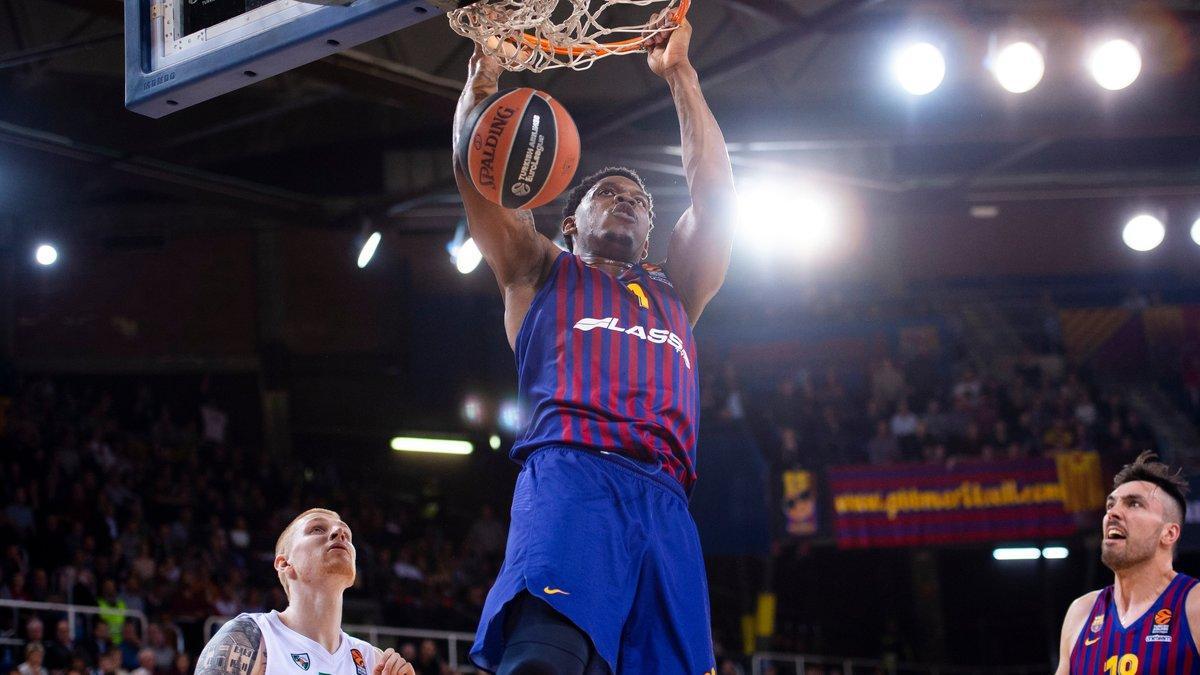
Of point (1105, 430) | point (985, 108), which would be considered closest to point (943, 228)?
point (1105, 430)

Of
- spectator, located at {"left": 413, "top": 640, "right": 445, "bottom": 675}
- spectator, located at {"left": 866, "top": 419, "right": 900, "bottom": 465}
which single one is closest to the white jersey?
spectator, located at {"left": 413, "top": 640, "right": 445, "bottom": 675}

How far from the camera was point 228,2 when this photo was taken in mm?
4348

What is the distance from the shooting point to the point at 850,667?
18.6m

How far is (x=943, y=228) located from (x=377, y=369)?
992cm

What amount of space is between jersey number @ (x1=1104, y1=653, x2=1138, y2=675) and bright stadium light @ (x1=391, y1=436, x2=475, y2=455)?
17.8 m

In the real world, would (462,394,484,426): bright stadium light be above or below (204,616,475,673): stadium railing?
above

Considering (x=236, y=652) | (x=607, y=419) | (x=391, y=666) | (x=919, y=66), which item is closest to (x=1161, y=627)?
(x=607, y=419)

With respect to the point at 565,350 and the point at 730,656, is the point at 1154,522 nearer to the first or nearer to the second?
the point at 565,350

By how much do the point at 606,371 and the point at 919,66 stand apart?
9.40 meters

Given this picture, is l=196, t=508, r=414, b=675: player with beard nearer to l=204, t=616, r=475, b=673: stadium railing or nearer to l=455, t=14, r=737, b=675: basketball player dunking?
l=455, t=14, r=737, b=675: basketball player dunking

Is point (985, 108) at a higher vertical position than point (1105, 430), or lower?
higher

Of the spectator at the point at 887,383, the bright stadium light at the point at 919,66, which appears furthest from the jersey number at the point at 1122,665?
the spectator at the point at 887,383

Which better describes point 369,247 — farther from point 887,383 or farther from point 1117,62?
point 1117,62

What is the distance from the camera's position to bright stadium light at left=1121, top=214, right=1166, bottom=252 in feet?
54.4
